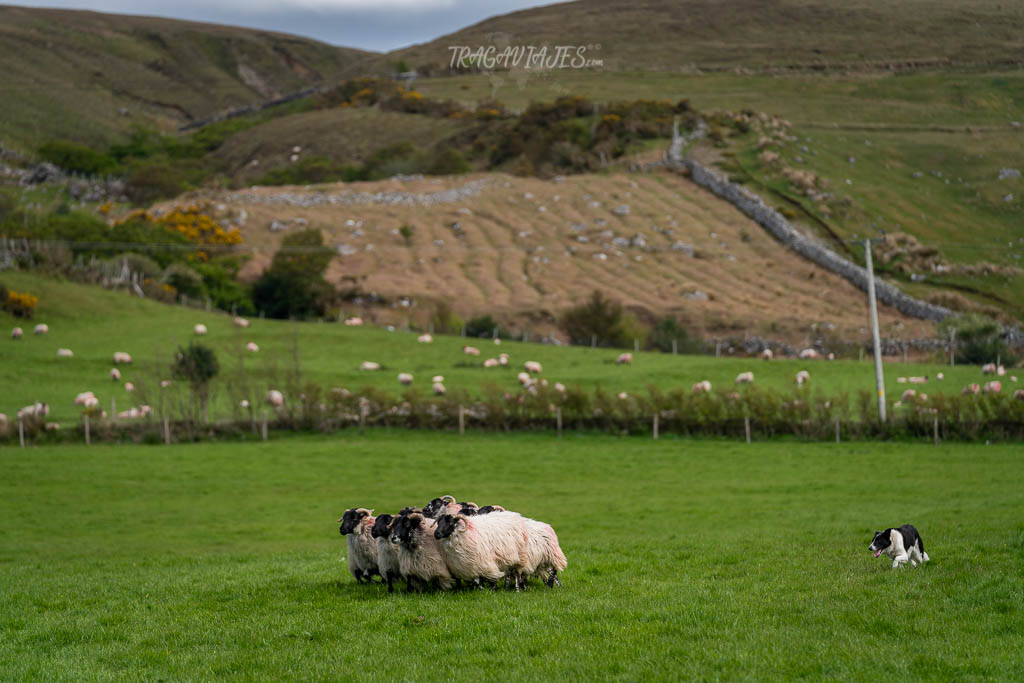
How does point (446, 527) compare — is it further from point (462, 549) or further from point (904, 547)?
point (904, 547)

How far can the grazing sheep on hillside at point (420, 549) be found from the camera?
13.0m

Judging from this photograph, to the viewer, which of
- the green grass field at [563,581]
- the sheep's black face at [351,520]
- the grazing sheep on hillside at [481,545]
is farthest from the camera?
the sheep's black face at [351,520]

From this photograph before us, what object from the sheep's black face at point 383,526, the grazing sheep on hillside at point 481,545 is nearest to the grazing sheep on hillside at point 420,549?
the grazing sheep on hillside at point 481,545

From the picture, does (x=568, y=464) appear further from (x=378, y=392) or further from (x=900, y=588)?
(x=900, y=588)

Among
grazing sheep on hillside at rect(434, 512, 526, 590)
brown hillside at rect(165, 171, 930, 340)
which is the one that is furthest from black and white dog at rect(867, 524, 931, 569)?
brown hillside at rect(165, 171, 930, 340)

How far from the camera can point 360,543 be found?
14.5 m

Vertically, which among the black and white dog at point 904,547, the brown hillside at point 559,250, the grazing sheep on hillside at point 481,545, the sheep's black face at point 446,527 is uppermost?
the brown hillside at point 559,250

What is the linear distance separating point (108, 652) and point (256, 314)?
2622 inches

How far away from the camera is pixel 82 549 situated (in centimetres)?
2411

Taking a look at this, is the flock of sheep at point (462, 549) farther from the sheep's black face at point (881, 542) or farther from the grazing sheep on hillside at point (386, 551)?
the sheep's black face at point (881, 542)

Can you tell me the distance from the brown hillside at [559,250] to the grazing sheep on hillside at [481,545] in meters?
56.9

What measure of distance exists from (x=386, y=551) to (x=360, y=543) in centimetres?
102

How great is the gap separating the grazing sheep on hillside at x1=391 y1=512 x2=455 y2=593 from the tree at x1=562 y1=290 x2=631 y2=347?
2129 inches

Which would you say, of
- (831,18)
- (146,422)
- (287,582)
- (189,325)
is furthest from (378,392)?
(831,18)
